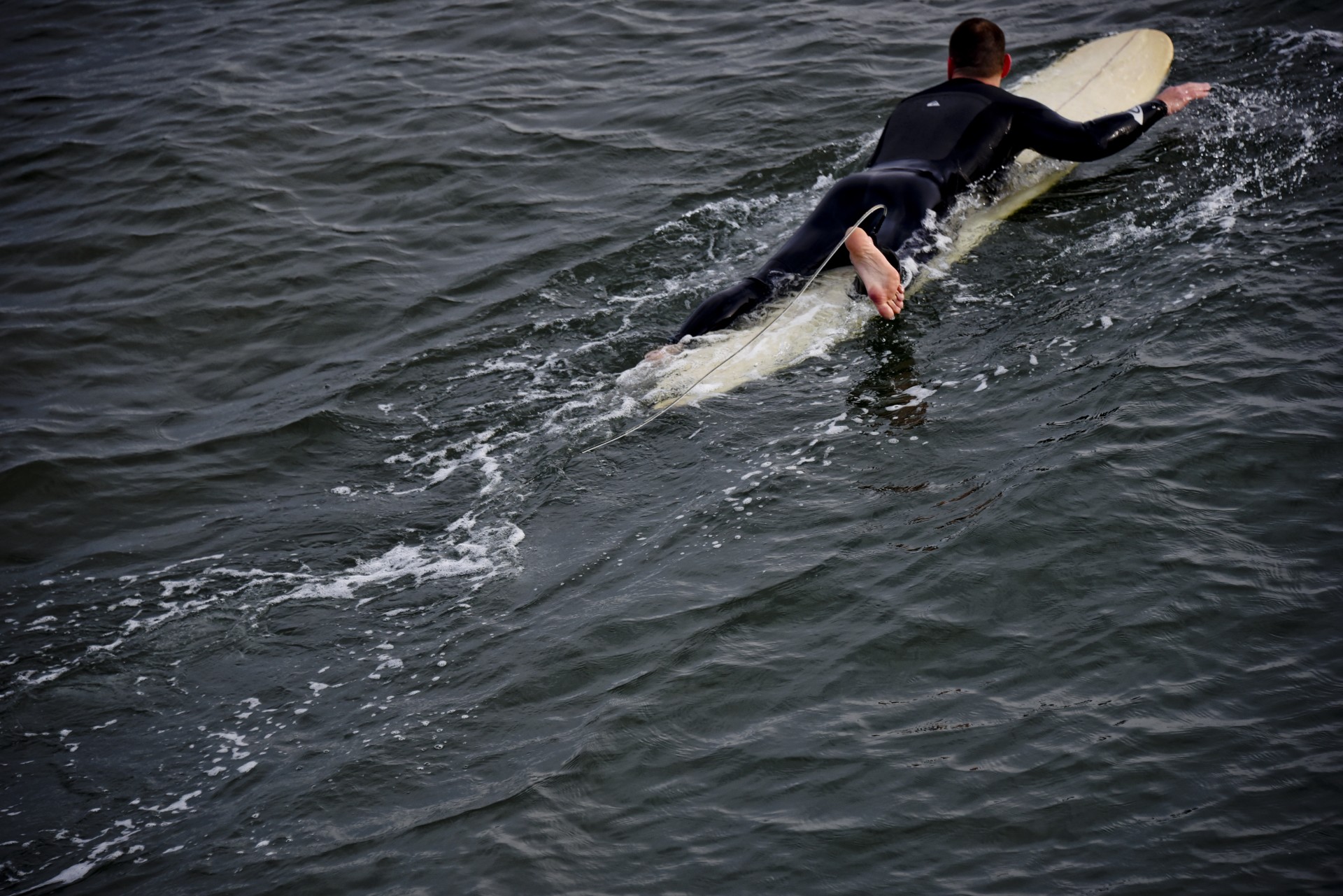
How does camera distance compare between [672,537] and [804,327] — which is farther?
[804,327]

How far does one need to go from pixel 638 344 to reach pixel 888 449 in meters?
1.82

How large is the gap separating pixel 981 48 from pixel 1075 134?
0.80 meters

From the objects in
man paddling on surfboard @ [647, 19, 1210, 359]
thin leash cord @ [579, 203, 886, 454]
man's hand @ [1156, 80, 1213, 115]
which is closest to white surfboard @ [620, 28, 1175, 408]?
thin leash cord @ [579, 203, 886, 454]

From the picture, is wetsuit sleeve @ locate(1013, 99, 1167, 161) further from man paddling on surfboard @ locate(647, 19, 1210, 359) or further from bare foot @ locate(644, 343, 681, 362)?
bare foot @ locate(644, 343, 681, 362)

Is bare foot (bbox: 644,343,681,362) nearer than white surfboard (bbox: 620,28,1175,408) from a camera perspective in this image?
No

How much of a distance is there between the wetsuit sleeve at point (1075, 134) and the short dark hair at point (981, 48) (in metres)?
0.40

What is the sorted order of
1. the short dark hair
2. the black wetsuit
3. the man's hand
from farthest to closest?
the man's hand, the short dark hair, the black wetsuit

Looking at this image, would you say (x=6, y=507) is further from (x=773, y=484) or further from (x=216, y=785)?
(x=773, y=484)

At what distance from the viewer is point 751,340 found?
569cm

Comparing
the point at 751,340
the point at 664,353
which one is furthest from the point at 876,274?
the point at 664,353

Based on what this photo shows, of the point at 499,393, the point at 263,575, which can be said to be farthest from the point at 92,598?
the point at 499,393

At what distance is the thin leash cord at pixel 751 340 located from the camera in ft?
17.5

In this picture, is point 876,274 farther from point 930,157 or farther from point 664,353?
point 930,157

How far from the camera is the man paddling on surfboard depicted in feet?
19.1
